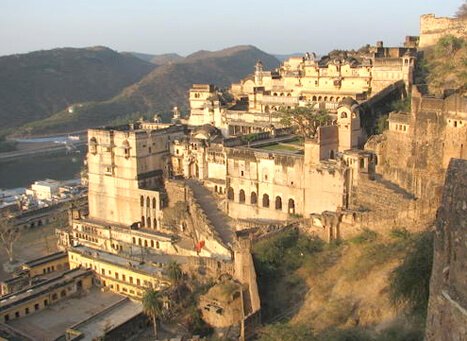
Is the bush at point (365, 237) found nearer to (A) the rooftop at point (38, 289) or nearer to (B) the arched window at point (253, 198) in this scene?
(B) the arched window at point (253, 198)

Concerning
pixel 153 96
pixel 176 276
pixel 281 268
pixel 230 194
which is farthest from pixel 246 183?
pixel 153 96

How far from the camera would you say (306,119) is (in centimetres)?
3256

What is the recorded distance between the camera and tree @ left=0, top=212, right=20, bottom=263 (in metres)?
34.0

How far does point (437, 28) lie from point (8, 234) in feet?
96.5

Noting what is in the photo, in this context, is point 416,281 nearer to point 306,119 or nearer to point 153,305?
point 153,305

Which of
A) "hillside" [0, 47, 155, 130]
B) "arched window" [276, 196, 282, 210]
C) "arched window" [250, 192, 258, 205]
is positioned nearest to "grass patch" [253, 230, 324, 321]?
"arched window" [276, 196, 282, 210]

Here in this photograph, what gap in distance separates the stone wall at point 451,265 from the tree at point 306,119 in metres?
23.7

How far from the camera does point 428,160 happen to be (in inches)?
893

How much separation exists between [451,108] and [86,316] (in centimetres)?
1722

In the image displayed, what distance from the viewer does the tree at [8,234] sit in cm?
3403

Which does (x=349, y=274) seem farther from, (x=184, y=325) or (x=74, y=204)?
(x=74, y=204)

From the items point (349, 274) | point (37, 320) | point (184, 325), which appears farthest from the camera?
point (37, 320)

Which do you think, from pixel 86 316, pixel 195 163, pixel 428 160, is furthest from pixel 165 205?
pixel 428 160

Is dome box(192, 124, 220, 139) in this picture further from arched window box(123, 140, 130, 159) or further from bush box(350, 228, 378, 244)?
bush box(350, 228, 378, 244)
